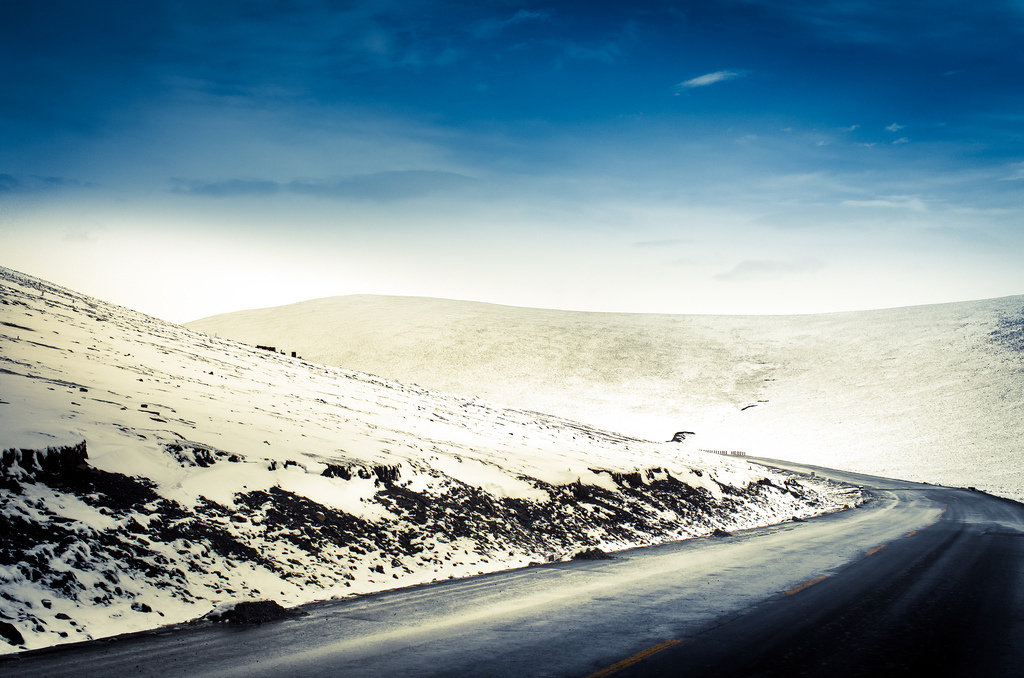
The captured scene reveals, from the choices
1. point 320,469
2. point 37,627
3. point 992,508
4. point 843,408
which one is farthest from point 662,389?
point 37,627

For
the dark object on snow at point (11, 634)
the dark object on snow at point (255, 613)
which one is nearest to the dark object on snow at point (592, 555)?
the dark object on snow at point (255, 613)

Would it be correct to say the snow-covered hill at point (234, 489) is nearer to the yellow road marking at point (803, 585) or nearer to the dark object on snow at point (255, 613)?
the dark object on snow at point (255, 613)

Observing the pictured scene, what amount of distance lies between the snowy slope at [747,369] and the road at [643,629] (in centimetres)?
3660

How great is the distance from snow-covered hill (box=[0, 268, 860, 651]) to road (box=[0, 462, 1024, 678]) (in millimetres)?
739

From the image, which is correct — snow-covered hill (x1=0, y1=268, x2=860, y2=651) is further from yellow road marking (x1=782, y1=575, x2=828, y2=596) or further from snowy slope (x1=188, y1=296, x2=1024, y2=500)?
snowy slope (x1=188, y1=296, x2=1024, y2=500)

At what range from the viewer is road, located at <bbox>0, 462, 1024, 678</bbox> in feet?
18.7

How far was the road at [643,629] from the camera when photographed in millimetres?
5703

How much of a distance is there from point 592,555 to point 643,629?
16.5 feet

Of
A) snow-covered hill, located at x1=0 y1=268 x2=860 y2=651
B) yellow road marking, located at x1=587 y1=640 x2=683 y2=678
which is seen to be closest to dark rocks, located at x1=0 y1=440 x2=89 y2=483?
snow-covered hill, located at x1=0 y1=268 x2=860 y2=651

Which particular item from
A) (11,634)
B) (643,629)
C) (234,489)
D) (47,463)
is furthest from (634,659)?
(47,463)

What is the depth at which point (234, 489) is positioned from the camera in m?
9.66

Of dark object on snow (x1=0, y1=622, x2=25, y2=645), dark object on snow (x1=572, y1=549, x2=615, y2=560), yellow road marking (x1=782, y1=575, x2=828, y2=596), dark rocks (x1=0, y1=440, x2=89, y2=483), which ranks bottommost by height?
dark object on snow (x1=572, y1=549, x2=615, y2=560)

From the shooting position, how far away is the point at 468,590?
900 cm

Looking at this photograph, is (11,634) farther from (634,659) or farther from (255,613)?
(634,659)
